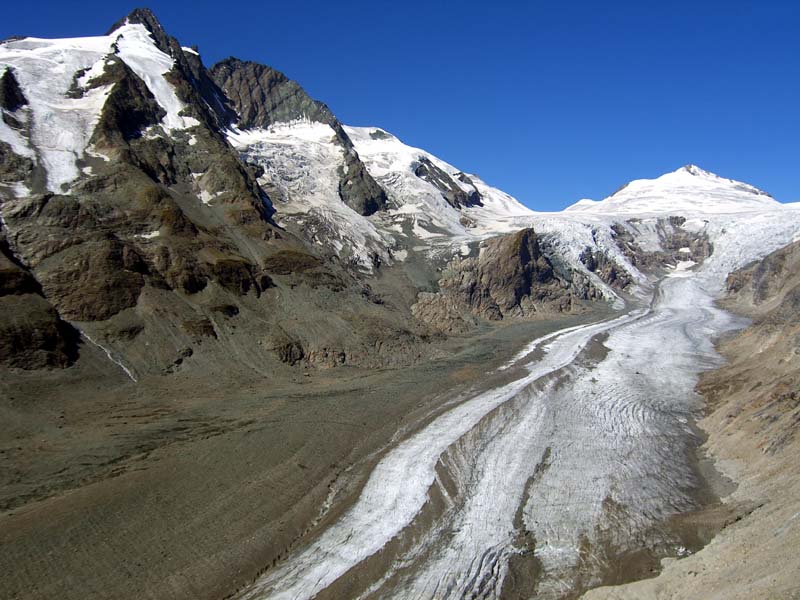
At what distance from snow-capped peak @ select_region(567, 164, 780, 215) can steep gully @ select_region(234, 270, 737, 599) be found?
110 metres

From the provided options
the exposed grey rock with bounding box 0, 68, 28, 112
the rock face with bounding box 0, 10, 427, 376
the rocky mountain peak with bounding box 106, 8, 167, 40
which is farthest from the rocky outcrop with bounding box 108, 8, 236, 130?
the exposed grey rock with bounding box 0, 68, 28, 112

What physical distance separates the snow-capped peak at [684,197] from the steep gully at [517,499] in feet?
360

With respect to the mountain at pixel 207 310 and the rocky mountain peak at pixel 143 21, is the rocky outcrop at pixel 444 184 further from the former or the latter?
the rocky mountain peak at pixel 143 21

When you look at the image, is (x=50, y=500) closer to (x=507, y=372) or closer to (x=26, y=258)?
(x=26, y=258)

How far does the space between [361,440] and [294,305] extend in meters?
20.6

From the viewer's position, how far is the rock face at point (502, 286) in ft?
218

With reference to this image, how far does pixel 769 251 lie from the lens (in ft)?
307

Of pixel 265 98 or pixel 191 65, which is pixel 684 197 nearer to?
pixel 265 98

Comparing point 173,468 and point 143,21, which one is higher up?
point 143,21

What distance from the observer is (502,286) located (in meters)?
71.1

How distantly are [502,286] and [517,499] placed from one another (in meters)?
50.7

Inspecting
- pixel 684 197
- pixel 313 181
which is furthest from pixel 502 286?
pixel 684 197

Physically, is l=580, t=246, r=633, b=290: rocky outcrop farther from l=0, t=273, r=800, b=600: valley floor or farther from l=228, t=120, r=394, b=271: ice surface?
l=0, t=273, r=800, b=600: valley floor

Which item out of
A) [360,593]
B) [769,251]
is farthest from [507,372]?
[769,251]
